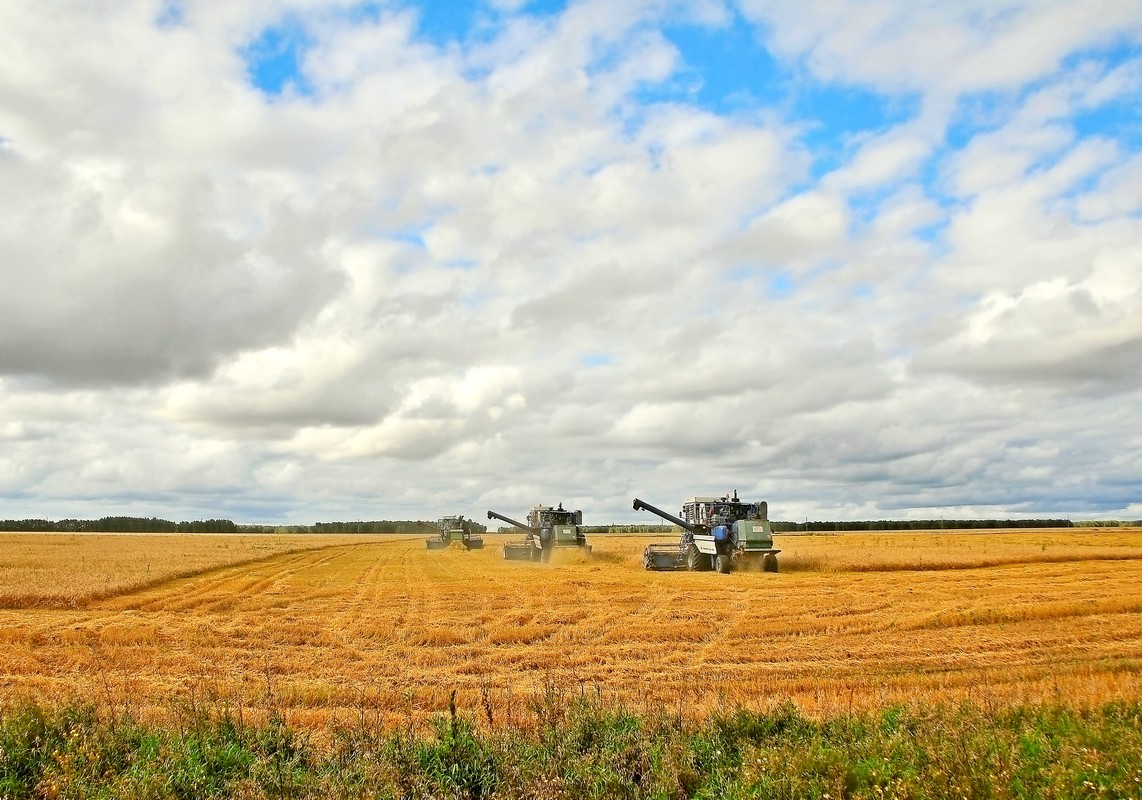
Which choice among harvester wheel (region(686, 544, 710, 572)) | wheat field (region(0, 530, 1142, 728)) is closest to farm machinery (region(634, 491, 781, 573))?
harvester wheel (region(686, 544, 710, 572))

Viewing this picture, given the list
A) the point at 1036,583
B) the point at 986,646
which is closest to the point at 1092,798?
the point at 986,646

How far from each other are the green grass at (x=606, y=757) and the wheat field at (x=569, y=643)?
157cm

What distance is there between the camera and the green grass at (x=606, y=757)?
24.2 feet

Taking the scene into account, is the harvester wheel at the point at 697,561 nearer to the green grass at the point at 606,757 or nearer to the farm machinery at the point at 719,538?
the farm machinery at the point at 719,538

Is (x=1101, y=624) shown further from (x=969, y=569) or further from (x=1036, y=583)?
(x=969, y=569)

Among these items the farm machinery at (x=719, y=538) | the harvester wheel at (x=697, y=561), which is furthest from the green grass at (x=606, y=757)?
the harvester wheel at (x=697, y=561)

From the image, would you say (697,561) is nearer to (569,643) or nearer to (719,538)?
(719,538)

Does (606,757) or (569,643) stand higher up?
(606,757)

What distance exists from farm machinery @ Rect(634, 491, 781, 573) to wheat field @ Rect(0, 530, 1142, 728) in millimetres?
6284

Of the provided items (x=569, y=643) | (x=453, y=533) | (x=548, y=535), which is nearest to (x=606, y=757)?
(x=569, y=643)

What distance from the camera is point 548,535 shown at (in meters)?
54.9

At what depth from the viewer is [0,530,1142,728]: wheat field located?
12922 millimetres

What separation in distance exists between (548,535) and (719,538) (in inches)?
667

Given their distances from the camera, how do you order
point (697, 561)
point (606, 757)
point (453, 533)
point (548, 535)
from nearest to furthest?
point (606, 757) → point (697, 561) → point (548, 535) → point (453, 533)
